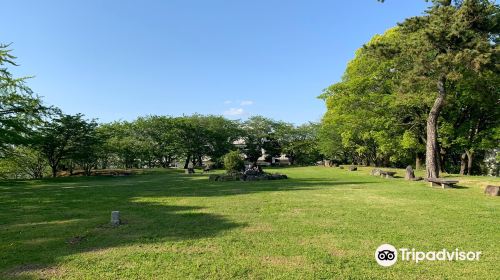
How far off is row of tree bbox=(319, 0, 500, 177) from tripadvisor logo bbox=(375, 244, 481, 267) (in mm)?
Answer: 13369

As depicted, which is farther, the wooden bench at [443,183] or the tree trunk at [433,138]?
the tree trunk at [433,138]

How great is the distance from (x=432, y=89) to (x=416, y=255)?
59.1 feet

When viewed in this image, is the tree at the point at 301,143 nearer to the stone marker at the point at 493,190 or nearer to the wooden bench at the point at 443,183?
the wooden bench at the point at 443,183

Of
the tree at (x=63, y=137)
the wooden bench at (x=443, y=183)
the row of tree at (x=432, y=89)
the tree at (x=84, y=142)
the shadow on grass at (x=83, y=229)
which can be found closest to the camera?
the shadow on grass at (x=83, y=229)

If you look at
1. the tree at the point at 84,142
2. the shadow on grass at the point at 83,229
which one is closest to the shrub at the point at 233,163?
the shadow on grass at the point at 83,229

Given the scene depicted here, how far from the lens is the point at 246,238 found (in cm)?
696

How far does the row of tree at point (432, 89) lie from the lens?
57.6 ft

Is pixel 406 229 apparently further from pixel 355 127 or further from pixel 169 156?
pixel 169 156

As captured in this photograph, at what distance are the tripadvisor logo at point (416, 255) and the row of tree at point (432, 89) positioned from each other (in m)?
13.4

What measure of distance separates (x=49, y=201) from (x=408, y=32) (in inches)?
780

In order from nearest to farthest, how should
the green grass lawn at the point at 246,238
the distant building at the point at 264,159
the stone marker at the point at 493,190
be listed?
the green grass lawn at the point at 246,238
the stone marker at the point at 493,190
the distant building at the point at 264,159

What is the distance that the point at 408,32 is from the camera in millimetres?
19953

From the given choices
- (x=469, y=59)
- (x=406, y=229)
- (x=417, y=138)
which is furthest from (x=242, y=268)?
(x=417, y=138)

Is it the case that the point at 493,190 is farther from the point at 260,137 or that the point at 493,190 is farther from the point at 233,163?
the point at 260,137
